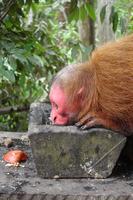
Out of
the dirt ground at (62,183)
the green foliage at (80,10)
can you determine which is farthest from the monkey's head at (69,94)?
the green foliage at (80,10)

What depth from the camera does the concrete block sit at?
1.87 m

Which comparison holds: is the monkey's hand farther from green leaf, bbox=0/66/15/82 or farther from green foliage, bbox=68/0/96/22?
green foliage, bbox=68/0/96/22

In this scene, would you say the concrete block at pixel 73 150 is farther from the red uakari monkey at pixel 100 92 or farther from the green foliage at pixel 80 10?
the green foliage at pixel 80 10

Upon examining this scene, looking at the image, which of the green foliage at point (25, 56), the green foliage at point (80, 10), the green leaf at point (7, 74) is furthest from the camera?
the green foliage at point (80, 10)

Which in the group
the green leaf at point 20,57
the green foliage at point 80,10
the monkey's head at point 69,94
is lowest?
the monkey's head at point 69,94

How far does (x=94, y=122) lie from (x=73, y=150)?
14cm

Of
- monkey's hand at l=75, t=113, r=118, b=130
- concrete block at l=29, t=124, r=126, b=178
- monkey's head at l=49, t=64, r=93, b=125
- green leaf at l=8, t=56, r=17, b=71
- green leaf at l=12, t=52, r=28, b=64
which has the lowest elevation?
concrete block at l=29, t=124, r=126, b=178

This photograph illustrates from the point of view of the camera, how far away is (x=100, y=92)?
1.99 metres

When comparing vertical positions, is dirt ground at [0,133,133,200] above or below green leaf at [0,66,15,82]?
below

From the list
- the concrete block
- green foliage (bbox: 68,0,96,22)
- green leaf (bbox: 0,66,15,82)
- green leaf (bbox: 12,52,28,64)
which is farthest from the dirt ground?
green foliage (bbox: 68,0,96,22)

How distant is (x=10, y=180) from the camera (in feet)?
6.38

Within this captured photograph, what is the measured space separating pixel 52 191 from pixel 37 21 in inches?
94.4

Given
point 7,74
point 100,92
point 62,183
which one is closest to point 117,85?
point 100,92

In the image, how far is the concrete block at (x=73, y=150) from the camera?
1871 mm
